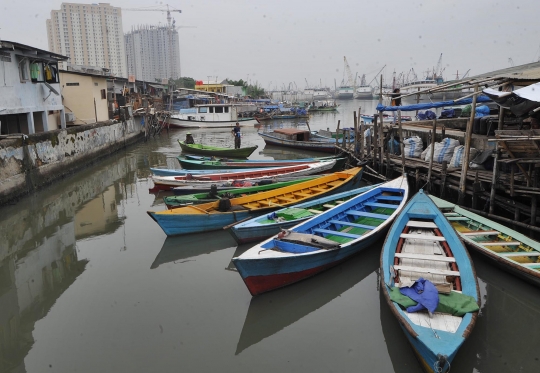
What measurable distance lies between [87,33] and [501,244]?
6989cm

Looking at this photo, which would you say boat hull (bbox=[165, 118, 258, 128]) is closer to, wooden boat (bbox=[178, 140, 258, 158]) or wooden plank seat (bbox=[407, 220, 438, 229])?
wooden boat (bbox=[178, 140, 258, 158])

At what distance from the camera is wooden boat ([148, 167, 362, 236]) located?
26.7 ft

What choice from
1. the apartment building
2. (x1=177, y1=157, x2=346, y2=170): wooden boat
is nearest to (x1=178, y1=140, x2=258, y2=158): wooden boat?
(x1=177, y1=157, x2=346, y2=170): wooden boat

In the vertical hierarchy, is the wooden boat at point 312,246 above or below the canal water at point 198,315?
above

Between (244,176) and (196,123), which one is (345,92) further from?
(244,176)

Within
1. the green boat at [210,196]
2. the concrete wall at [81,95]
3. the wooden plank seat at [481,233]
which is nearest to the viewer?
the wooden plank seat at [481,233]

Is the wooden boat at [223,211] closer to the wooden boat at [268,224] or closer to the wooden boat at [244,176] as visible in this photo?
the wooden boat at [268,224]

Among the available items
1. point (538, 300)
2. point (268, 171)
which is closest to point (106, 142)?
point (268, 171)

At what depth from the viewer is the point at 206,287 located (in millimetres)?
6504

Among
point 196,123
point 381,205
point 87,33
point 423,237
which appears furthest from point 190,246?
point 87,33

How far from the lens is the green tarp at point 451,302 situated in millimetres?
4427

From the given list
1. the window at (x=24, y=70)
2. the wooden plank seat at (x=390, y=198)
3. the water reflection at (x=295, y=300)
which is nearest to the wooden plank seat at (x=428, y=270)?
the water reflection at (x=295, y=300)

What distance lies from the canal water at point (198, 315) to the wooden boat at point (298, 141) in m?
12.6

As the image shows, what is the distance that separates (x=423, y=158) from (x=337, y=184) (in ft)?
9.21
